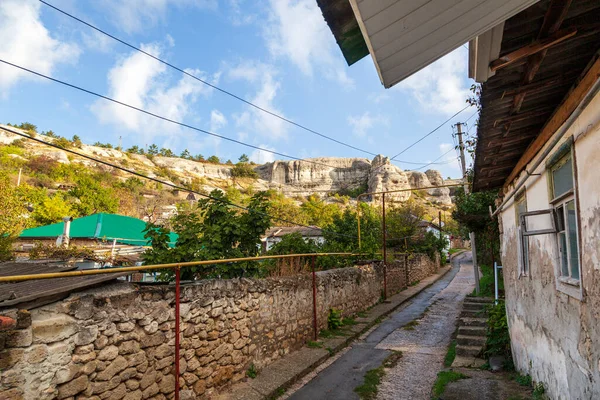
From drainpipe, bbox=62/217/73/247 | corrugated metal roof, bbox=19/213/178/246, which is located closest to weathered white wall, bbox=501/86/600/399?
corrugated metal roof, bbox=19/213/178/246

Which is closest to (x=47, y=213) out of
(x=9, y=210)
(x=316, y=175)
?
(x=9, y=210)

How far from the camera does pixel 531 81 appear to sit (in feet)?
9.11

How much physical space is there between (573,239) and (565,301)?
1.97 ft

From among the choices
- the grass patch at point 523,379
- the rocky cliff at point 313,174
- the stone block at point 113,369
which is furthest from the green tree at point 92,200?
the grass patch at point 523,379

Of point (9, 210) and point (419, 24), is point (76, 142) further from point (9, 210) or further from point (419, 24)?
point (419, 24)

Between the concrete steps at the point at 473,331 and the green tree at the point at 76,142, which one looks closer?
the concrete steps at the point at 473,331

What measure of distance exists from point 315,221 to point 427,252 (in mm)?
16708

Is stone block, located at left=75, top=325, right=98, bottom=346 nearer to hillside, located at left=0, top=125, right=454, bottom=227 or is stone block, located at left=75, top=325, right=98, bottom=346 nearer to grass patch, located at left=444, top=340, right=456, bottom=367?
grass patch, located at left=444, top=340, right=456, bottom=367

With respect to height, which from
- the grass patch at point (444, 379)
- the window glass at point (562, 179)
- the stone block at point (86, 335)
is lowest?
the grass patch at point (444, 379)

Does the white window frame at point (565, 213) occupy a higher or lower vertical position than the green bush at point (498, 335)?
higher

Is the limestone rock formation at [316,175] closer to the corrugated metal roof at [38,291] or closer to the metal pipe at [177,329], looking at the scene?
the metal pipe at [177,329]

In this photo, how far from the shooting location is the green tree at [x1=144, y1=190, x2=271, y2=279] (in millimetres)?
7145

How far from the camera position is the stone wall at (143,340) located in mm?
3055

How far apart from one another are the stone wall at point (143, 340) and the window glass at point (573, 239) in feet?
14.0
